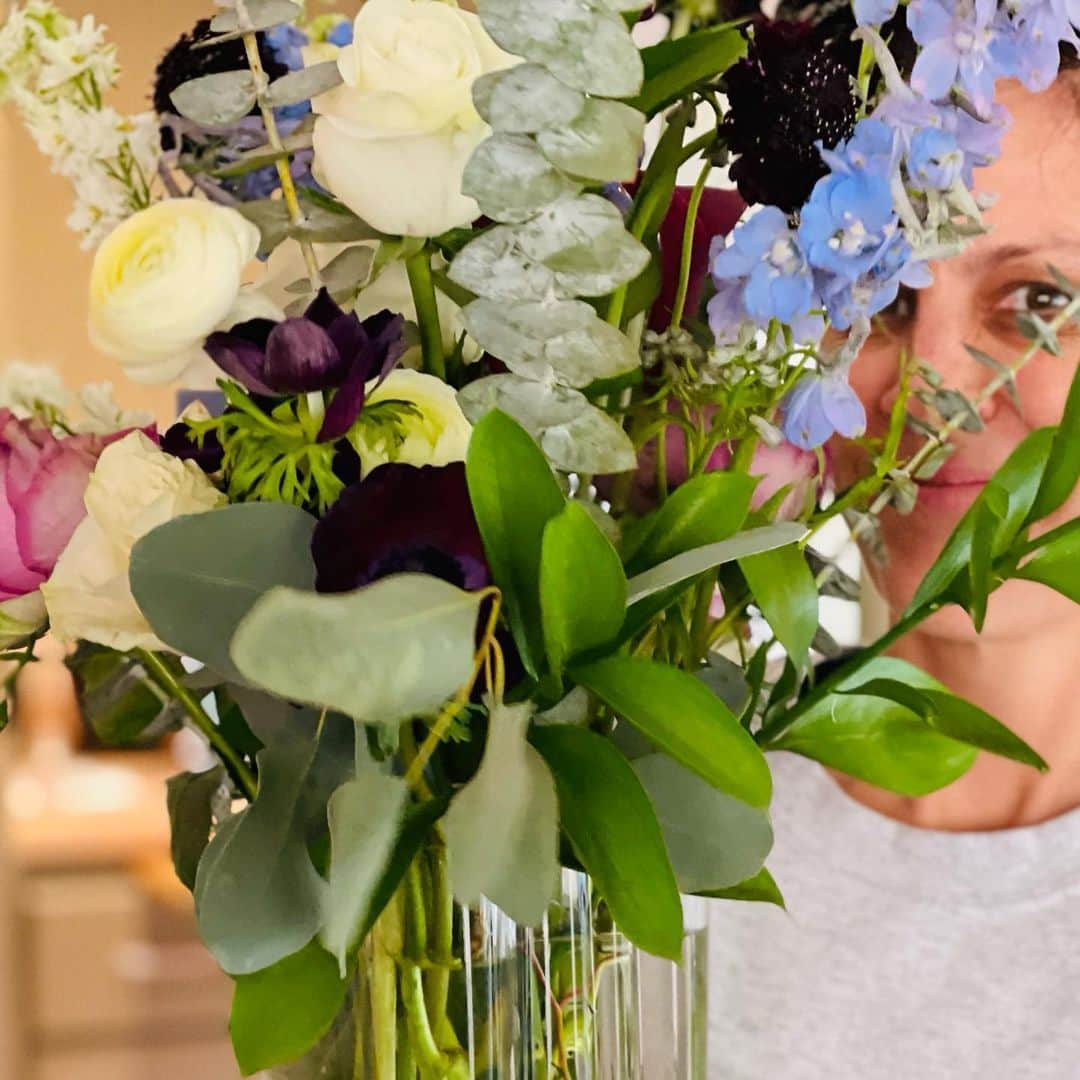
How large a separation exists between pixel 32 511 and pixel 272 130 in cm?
16

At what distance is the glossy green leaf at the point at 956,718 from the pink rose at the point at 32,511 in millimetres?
308

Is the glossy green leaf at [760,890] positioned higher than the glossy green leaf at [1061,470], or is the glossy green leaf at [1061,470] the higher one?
the glossy green leaf at [1061,470]

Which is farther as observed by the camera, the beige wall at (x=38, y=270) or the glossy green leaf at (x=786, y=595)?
the beige wall at (x=38, y=270)

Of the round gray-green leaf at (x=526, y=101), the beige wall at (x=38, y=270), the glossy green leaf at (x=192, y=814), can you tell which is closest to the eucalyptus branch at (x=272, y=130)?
the round gray-green leaf at (x=526, y=101)

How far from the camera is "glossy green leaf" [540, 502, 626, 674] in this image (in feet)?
1.15

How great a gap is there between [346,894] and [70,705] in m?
1.23

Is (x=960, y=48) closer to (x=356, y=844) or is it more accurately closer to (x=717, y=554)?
(x=717, y=554)

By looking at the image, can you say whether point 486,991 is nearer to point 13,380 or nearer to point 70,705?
point 13,380

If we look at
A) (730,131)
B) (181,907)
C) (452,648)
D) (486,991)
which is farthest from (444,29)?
(181,907)

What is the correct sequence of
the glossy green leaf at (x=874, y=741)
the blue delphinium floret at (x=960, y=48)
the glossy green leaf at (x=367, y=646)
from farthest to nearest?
1. the glossy green leaf at (x=874, y=741)
2. the blue delphinium floret at (x=960, y=48)
3. the glossy green leaf at (x=367, y=646)

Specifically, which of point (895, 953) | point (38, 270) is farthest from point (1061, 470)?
point (38, 270)

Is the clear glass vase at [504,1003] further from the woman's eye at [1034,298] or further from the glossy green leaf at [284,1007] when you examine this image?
the woman's eye at [1034,298]

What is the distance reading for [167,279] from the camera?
0.41 metres

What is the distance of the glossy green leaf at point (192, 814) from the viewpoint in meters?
0.51
